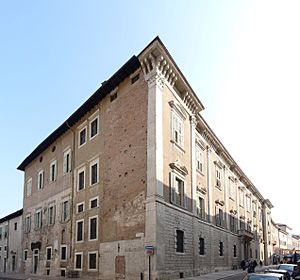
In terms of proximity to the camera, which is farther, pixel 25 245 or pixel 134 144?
pixel 25 245

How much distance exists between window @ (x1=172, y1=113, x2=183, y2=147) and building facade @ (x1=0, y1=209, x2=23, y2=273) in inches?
1089

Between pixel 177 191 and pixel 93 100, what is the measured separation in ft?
33.6

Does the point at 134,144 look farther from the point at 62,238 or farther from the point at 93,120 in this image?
the point at 62,238

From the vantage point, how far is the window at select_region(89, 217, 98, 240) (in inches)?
1205

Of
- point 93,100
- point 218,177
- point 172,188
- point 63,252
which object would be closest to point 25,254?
point 63,252

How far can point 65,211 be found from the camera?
121 ft

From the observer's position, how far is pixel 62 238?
3644 centimetres

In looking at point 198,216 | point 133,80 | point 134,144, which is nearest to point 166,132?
point 134,144

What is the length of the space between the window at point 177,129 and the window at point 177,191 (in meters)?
2.54

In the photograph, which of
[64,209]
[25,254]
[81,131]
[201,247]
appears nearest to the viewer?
[201,247]

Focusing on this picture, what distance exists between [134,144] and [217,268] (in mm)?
16063

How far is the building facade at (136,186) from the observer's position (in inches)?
998

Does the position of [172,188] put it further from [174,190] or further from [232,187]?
[232,187]

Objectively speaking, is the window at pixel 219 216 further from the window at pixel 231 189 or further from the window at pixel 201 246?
the window at pixel 201 246
